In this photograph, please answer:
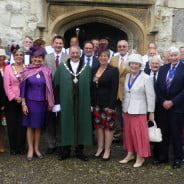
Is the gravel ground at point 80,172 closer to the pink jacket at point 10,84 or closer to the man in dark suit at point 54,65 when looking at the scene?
the man in dark suit at point 54,65

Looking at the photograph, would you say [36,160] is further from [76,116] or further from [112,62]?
[112,62]

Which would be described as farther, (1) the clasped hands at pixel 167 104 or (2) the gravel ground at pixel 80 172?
(1) the clasped hands at pixel 167 104

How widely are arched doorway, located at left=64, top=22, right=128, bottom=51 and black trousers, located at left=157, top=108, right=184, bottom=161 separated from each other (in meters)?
4.26

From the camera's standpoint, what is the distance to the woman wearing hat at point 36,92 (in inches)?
191

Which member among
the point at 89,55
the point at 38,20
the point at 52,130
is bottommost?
the point at 52,130

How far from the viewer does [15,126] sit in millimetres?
5195

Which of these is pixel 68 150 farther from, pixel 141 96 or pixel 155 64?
pixel 155 64

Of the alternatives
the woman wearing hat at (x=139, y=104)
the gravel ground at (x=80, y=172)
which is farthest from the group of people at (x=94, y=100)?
the gravel ground at (x=80, y=172)

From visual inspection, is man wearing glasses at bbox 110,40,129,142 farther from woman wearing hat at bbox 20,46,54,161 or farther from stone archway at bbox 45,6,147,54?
stone archway at bbox 45,6,147,54

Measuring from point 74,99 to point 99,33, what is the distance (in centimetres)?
436

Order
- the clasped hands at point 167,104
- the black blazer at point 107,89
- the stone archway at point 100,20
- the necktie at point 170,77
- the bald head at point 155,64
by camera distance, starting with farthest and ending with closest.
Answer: the stone archway at point 100,20, the bald head at point 155,64, the black blazer at point 107,89, the necktie at point 170,77, the clasped hands at point 167,104

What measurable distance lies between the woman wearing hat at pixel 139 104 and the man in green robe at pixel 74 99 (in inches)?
23.8

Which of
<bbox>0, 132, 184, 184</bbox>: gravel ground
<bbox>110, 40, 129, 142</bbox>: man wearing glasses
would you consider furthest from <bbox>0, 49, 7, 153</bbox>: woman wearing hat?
<bbox>110, 40, 129, 142</bbox>: man wearing glasses

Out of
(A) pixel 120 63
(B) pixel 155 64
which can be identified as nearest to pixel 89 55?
(A) pixel 120 63
